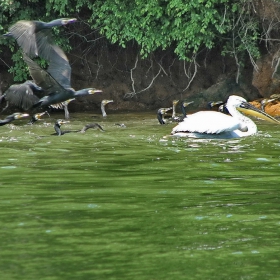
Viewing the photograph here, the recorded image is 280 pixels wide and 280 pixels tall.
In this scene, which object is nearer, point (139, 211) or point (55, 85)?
point (139, 211)

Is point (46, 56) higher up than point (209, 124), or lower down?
higher up

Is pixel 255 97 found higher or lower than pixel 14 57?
lower

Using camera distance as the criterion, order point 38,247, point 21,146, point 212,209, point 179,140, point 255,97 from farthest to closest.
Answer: point 255,97, point 179,140, point 21,146, point 212,209, point 38,247

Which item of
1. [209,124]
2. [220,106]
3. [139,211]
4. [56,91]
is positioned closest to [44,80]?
[56,91]

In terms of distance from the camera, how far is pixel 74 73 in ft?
67.1

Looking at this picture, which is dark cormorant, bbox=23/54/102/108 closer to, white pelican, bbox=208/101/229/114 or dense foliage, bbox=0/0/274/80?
dense foliage, bbox=0/0/274/80

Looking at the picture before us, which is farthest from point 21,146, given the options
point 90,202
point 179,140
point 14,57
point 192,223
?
point 14,57

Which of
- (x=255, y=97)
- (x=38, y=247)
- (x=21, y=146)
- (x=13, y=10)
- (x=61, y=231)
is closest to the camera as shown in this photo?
(x=38, y=247)

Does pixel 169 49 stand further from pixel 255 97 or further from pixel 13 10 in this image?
pixel 13 10

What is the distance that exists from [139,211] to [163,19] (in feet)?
37.7

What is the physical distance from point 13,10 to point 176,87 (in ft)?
15.3

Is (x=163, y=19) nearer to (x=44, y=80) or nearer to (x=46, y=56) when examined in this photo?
(x=46, y=56)

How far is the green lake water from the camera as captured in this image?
4.89m

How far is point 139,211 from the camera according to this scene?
6.53 m
